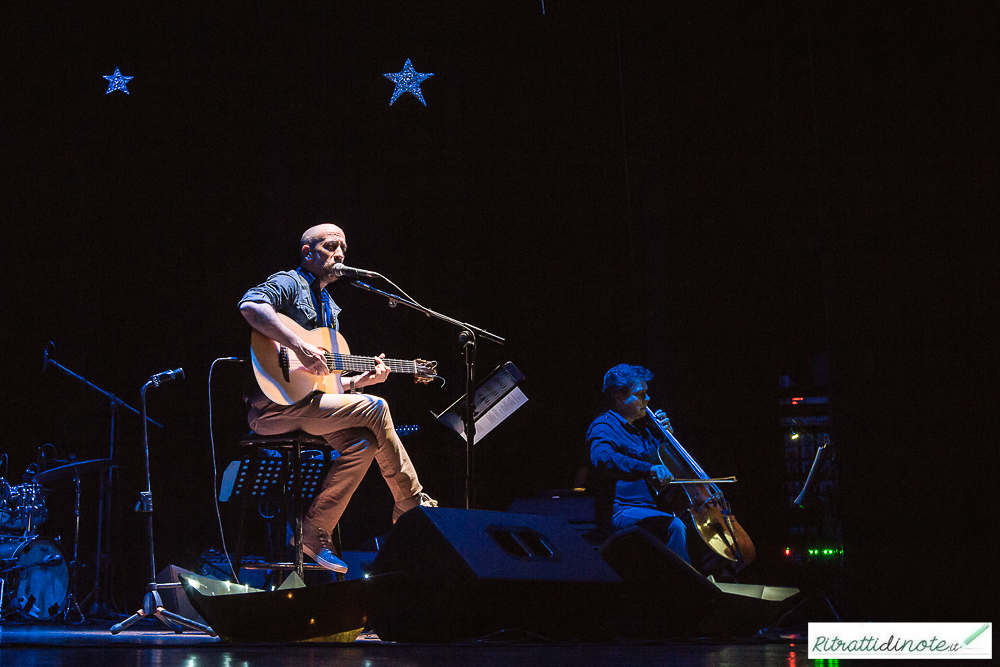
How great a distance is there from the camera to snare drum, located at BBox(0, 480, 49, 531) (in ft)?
15.7

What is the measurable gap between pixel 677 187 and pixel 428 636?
299 cm

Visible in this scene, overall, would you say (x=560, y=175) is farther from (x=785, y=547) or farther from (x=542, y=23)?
(x=785, y=547)

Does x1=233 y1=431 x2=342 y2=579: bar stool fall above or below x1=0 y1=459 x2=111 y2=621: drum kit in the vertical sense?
above

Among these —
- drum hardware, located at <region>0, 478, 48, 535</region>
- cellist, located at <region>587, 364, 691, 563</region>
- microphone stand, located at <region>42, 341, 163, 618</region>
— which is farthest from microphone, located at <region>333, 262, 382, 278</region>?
drum hardware, located at <region>0, 478, 48, 535</region>

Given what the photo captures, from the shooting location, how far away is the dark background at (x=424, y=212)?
15.4 ft

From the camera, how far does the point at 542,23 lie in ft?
18.9

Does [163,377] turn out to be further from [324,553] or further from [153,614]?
[324,553]

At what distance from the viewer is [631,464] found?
4062 mm

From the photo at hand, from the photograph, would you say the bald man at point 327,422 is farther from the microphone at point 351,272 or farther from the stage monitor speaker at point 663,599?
the stage monitor speaker at point 663,599

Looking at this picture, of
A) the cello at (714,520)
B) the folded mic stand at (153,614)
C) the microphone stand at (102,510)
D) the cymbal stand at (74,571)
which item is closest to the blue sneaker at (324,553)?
the folded mic stand at (153,614)

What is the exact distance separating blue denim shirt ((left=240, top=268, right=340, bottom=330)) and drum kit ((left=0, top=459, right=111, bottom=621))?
5.73 feet

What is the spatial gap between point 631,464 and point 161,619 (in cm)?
217

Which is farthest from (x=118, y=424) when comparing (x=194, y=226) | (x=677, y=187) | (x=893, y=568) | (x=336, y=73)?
(x=893, y=568)

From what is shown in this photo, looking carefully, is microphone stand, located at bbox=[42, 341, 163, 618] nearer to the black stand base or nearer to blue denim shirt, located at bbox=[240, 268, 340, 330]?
the black stand base
